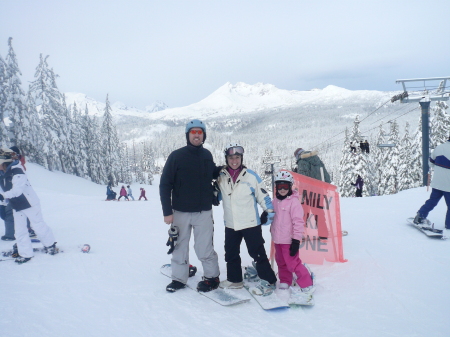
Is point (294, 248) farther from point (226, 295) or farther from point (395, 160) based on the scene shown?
point (395, 160)

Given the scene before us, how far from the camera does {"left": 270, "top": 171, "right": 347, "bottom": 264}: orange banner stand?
4.72m

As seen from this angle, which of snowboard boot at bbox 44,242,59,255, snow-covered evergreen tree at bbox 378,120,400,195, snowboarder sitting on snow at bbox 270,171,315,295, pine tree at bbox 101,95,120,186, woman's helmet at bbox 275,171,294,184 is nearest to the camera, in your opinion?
snowboarder sitting on snow at bbox 270,171,315,295

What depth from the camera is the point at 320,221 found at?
4.93m

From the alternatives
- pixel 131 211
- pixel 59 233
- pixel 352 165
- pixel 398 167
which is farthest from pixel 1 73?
pixel 398 167

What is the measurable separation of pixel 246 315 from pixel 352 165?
31.1 meters

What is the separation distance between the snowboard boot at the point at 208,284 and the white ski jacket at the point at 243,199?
78cm

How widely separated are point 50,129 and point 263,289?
36.4 meters

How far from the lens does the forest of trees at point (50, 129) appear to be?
29.0 metres

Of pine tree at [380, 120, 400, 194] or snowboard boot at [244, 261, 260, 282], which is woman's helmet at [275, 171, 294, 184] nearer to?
snowboard boot at [244, 261, 260, 282]

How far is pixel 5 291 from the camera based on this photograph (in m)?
3.86

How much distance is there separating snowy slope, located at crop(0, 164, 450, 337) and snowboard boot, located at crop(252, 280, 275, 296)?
6.9 inches

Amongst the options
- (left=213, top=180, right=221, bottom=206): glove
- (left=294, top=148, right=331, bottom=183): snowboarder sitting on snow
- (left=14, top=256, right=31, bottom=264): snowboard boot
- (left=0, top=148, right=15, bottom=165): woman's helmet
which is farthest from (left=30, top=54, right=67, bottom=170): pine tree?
(left=213, top=180, right=221, bottom=206): glove

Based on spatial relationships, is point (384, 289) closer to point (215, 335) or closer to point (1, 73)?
point (215, 335)

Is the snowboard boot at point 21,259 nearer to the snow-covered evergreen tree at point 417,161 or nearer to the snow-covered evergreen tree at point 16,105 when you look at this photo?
the snow-covered evergreen tree at point 16,105
